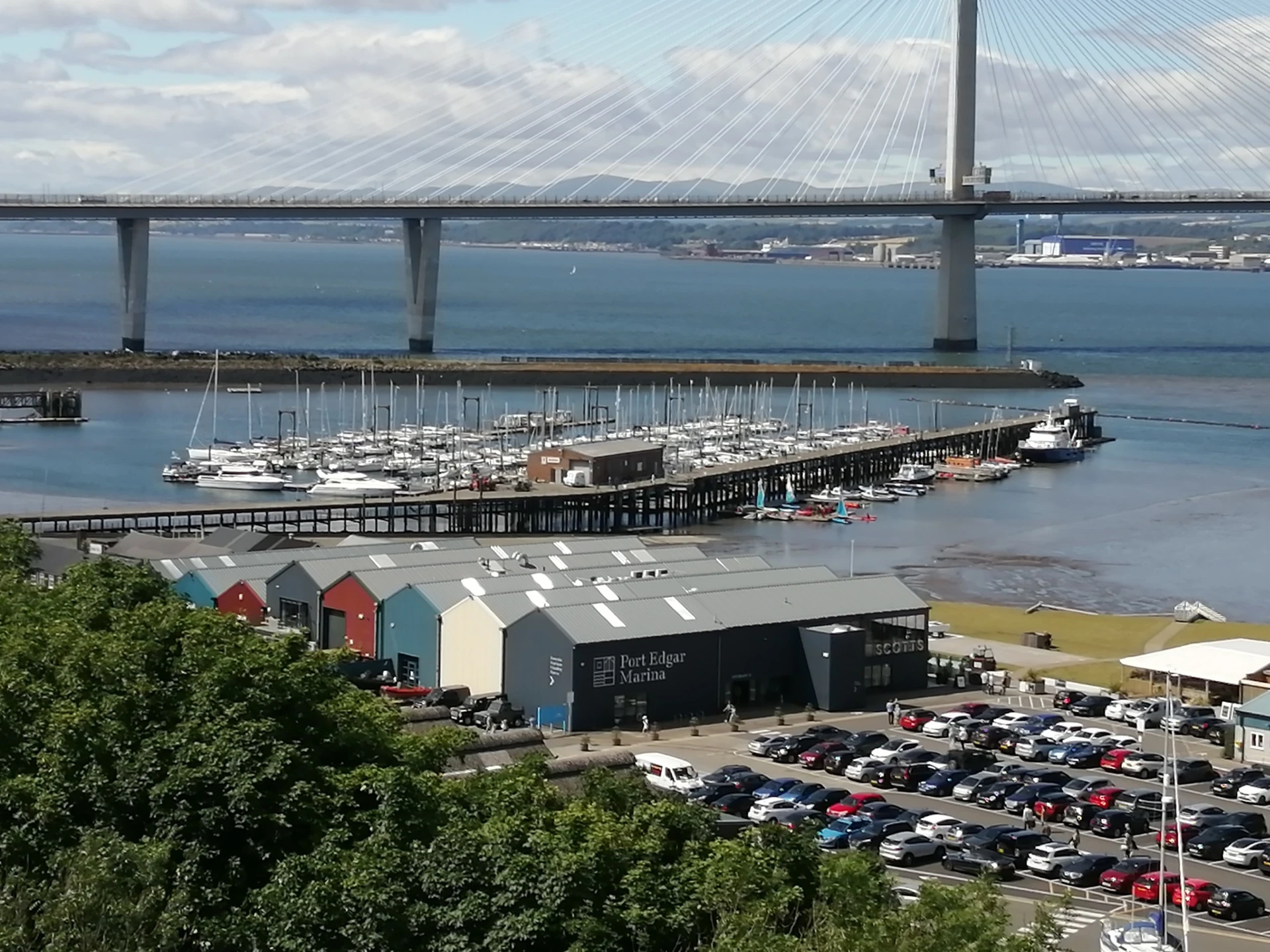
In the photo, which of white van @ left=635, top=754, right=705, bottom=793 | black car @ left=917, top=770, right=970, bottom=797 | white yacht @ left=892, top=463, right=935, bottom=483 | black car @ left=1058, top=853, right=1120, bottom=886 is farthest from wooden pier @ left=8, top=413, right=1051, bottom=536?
black car @ left=1058, top=853, right=1120, bottom=886

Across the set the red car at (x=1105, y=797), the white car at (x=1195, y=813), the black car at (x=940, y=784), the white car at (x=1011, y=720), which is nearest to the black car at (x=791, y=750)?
the black car at (x=940, y=784)

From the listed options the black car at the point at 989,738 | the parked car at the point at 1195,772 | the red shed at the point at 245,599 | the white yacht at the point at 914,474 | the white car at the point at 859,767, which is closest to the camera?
the white car at the point at 859,767

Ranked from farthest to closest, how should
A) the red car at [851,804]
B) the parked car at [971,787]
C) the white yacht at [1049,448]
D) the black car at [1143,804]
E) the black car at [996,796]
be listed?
the white yacht at [1049,448], the parked car at [971,787], the black car at [996,796], the black car at [1143,804], the red car at [851,804]

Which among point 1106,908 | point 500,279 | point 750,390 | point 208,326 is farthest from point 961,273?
point 500,279

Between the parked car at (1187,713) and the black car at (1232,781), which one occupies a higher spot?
the parked car at (1187,713)

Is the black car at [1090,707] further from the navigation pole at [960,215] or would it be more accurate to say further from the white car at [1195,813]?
the navigation pole at [960,215]

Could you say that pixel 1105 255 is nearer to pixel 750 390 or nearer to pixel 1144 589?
pixel 750 390

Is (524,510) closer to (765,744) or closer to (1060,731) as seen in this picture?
(1060,731)
